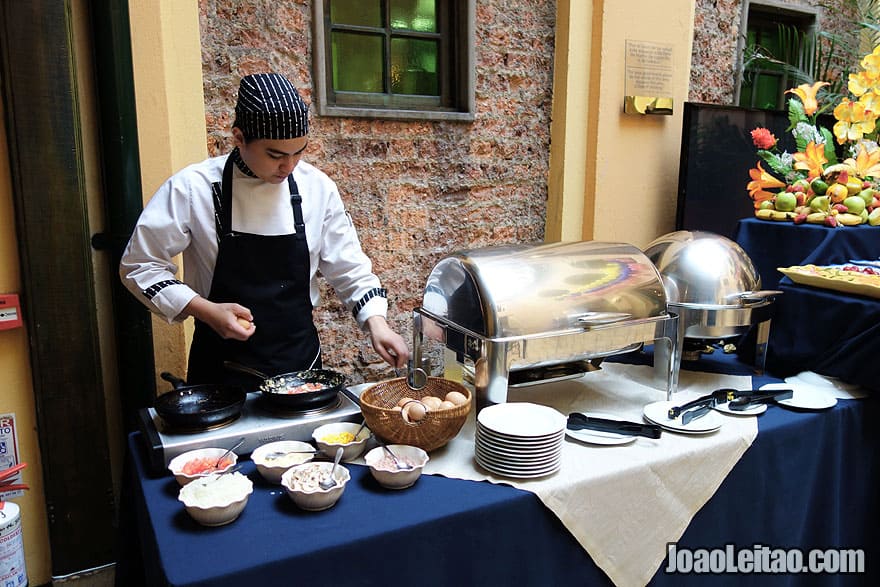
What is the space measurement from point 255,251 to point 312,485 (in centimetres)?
96

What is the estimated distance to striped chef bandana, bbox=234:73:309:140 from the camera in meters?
1.94

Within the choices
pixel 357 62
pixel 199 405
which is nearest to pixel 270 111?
pixel 199 405

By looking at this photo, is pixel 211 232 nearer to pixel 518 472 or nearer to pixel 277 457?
pixel 277 457

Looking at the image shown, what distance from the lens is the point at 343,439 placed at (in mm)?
1737

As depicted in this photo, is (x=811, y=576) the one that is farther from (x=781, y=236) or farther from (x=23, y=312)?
(x=23, y=312)

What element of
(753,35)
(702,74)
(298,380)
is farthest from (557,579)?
(753,35)

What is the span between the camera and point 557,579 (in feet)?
5.40

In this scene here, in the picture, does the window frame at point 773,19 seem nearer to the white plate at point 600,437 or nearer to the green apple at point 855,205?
the green apple at point 855,205

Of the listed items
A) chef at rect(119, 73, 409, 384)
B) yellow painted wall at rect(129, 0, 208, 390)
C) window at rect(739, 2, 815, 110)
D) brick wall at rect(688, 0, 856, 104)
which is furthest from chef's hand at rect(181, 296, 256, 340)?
window at rect(739, 2, 815, 110)

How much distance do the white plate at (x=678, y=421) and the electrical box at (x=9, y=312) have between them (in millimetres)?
2273

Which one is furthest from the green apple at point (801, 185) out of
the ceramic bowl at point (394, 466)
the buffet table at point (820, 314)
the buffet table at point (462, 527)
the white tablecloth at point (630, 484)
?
the ceramic bowl at point (394, 466)

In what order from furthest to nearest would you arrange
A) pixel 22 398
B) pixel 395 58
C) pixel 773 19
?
pixel 773 19 → pixel 395 58 → pixel 22 398

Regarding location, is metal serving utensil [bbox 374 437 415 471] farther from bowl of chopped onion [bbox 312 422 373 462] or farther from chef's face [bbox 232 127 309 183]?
chef's face [bbox 232 127 309 183]

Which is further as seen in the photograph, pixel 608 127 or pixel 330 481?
pixel 608 127
